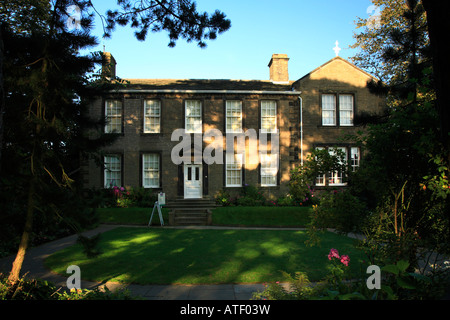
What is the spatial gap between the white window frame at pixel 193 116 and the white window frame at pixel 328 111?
8.70 m

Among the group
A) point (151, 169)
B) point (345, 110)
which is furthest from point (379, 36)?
point (151, 169)

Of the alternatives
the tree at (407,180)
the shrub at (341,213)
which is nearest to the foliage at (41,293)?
the shrub at (341,213)

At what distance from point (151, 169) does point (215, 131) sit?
4923 millimetres

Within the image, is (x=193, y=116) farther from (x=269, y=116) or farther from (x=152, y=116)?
(x=269, y=116)

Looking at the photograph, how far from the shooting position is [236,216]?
46.9 ft

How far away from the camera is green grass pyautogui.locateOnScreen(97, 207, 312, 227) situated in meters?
14.1

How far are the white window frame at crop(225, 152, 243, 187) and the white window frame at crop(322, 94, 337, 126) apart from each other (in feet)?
21.9

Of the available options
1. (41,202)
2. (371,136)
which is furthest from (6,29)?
(371,136)

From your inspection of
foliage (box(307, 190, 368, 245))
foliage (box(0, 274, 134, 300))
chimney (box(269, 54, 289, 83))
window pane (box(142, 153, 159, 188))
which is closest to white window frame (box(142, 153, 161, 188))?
window pane (box(142, 153, 159, 188))

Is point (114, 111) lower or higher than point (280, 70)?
lower

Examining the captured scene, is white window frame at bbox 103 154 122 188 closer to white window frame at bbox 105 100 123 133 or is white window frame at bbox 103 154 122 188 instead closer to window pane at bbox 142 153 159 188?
window pane at bbox 142 153 159 188
